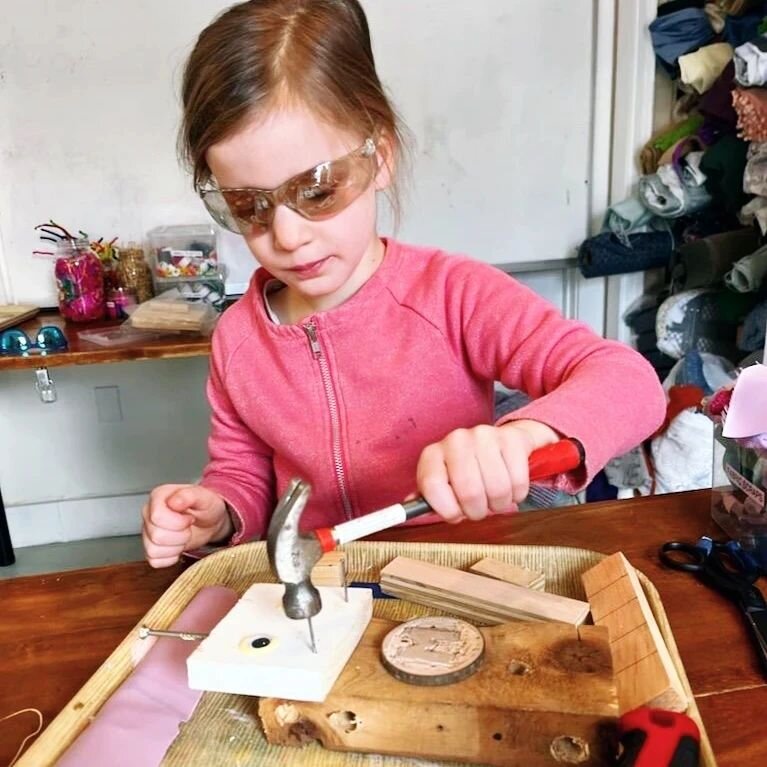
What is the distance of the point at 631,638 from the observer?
0.50 metres

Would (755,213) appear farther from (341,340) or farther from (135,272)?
(135,272)

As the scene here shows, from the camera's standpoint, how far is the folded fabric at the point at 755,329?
147cm

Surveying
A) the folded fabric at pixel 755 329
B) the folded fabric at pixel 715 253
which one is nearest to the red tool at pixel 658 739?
the folded fabric at pixel 755 329

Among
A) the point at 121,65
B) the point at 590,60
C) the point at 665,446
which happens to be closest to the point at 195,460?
the point at 121,65

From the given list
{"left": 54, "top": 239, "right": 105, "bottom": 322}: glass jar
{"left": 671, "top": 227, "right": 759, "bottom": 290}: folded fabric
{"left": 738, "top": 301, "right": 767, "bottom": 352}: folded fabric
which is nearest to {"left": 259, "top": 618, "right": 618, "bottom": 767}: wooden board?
{"left": 738, "top": 301, "right": 767, "bottom": 352}: folded fabric

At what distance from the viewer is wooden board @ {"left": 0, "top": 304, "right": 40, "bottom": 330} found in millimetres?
1740

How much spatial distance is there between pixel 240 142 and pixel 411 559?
392 mm

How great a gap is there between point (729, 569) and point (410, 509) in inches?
12.2

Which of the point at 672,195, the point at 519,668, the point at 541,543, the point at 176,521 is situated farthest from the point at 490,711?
the point at 672,195

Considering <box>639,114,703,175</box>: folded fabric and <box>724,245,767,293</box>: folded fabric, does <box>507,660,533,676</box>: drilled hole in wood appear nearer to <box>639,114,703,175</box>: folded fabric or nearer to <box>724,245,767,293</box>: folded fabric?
<box>724,245,767,293</box>: folded fabric

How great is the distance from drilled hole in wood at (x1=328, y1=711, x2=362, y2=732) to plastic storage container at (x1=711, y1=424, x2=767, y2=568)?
0.38m

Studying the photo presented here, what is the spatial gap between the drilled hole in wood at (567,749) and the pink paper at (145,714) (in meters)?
0.22

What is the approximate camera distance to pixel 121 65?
1.83 meters

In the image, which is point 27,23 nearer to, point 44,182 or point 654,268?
point 44,182
